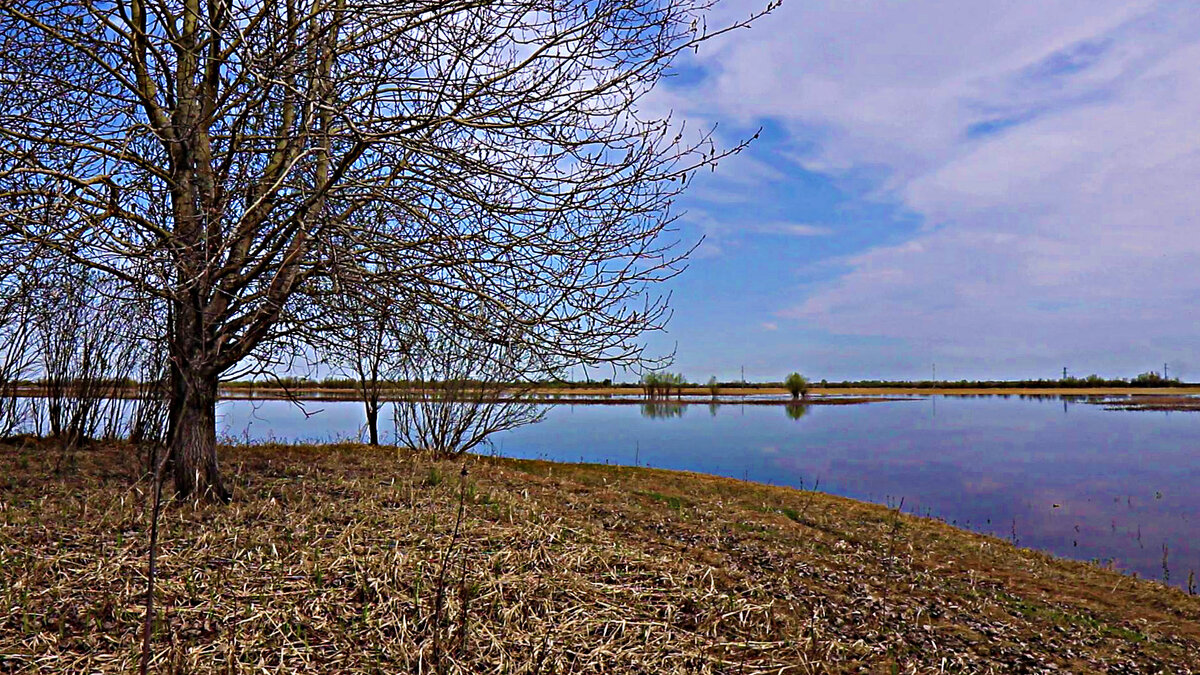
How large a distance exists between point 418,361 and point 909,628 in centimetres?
471

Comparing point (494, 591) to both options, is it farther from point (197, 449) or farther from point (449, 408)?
point (449, 408)

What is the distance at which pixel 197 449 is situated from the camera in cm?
575

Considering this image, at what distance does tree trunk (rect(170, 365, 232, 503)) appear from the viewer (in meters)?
5.67

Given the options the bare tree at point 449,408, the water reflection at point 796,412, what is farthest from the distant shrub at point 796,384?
the bare tree at point 449,408

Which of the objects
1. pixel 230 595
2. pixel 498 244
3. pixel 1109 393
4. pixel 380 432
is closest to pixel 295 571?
pixel 230 595

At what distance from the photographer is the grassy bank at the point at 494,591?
11.9 feet

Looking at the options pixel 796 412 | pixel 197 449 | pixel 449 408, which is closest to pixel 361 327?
pixel 197 449

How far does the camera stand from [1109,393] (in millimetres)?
63906

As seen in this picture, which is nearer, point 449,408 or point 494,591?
point 494,591

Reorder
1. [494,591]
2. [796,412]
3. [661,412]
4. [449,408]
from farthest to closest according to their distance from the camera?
[796,412], [661,412], [449,408], [494,591]

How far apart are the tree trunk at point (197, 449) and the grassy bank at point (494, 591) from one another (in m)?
0.25

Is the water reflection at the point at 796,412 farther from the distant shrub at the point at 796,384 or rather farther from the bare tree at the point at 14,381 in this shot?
the bare tree at the point at 14,381

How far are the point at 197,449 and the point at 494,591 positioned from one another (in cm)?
314

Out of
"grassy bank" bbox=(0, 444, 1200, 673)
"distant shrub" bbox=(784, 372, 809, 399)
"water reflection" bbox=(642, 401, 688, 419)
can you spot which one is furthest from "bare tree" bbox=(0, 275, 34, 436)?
"distant shrub" bbox=(784, 372, 809, 399)
